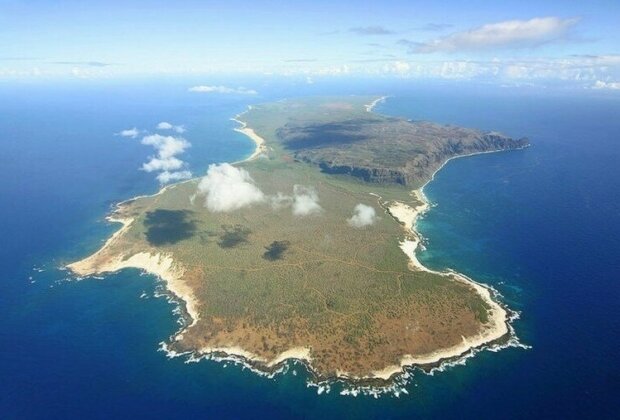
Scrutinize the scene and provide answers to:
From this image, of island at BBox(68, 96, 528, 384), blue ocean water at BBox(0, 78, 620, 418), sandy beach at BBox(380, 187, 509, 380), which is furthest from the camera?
island at BBox(68, 96, 528, 384)

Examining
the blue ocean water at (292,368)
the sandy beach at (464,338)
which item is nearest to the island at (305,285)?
the sandy beach at (464,338)

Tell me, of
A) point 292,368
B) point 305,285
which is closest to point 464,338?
point 292,368

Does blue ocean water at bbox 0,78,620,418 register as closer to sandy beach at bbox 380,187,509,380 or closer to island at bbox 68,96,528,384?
sandy beach at bbox 380,187,509,380

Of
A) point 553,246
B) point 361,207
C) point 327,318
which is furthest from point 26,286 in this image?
Answer: point 553,246

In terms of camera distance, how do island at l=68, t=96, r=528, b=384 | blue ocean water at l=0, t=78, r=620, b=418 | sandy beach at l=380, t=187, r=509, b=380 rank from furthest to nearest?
island at l=68, t=96, r=528, b=384, sandy beach at l=380, t=187, r=509, b=380, blue ocean water at l=0, t=78, r=620, b=418

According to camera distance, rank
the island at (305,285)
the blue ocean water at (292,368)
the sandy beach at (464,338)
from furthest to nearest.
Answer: the island at (305,285), the sandy beach at (464,338), the blue ocean water at (292,368)

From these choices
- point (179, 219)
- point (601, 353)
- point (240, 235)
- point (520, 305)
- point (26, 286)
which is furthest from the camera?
point (179, 219)

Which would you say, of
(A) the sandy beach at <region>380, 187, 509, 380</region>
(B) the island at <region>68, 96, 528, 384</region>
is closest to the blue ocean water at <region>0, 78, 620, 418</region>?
(A) the sandy beach at <region>380, 187, 509, 380</region>

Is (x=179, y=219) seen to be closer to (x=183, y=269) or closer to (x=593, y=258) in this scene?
(x=183, y=269)

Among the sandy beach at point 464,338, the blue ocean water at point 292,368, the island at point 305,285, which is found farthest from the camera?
the island at point 305,285

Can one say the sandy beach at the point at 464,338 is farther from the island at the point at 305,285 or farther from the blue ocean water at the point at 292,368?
the blue ocean water at the point at 292,368

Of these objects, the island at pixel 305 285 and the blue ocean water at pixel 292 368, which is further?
the island at pixel 305 285
